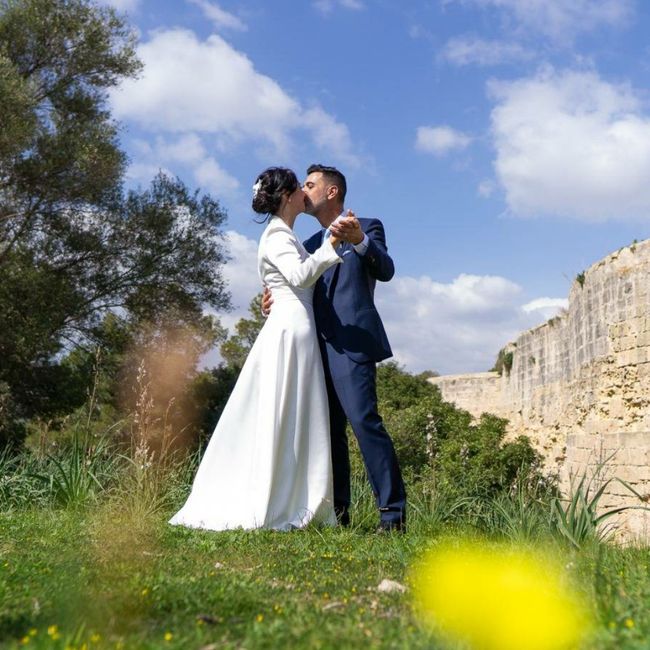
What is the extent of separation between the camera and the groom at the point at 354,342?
443 cm

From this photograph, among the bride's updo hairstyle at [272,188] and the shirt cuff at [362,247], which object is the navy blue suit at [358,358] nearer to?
the shirt cuff at [362,247]

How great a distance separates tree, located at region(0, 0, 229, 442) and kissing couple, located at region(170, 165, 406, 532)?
11.9 metres

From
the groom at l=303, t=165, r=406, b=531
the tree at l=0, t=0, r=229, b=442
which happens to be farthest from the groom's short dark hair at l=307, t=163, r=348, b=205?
the tree at l=0, t=0, r=229, b=442

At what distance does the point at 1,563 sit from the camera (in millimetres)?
3100

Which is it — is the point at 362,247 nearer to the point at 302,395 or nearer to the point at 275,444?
the point at 302,395

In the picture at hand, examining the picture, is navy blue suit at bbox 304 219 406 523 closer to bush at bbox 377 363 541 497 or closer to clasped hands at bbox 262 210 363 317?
clasped hands at bbox 262 210 363 317

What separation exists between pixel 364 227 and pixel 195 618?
116 inches

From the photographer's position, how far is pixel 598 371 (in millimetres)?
10391

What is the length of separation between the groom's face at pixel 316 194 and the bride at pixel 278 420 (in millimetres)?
138

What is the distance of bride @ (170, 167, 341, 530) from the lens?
174 inches

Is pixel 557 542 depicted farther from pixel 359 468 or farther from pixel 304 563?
pixel 359 468

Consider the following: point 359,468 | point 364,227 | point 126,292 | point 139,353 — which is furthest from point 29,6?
point 364,227

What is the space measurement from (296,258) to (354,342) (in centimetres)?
59

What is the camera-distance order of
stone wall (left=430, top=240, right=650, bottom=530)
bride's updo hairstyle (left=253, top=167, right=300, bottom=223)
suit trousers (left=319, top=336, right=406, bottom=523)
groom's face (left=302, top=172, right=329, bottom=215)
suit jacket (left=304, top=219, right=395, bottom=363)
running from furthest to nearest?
stone wall (left=430, top=240, right=650, bottom=530), groom's face (left=302, top=172, right=329, bottom=215), bride's updo hairstyle (left=253, top=167, right=300, bottom=223), suit jacket (left=304, top=219, right=395, bottom=363), suit trousers (left=319, top=336, right=406, bottom=523)
